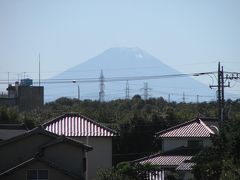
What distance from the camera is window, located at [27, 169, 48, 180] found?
102 ft

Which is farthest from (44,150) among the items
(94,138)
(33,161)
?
(94,138)

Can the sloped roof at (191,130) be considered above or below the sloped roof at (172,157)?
above

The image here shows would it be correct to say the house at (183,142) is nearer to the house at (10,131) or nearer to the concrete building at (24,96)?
the house at (10,131)

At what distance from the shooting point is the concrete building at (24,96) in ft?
285

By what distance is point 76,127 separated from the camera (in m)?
42.3

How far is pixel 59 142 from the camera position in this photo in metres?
32.8

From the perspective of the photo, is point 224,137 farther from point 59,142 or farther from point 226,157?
point 59,142

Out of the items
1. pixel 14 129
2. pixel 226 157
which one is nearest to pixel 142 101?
pixel 14 129

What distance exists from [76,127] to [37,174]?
1130 cm

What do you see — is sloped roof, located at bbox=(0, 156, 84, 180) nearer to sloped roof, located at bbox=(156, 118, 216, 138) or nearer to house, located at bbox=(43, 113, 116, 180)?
house, located at bbox=(43, 113, 116, 180)

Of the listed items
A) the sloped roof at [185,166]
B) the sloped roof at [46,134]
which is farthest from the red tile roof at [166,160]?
the sloped roof at [46,134]

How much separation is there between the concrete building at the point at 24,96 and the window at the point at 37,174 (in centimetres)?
5514

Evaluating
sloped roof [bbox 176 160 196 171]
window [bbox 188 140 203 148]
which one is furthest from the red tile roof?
window [bbox 188 140 203 148]

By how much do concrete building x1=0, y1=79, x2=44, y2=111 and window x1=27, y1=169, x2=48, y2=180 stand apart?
5514cm
